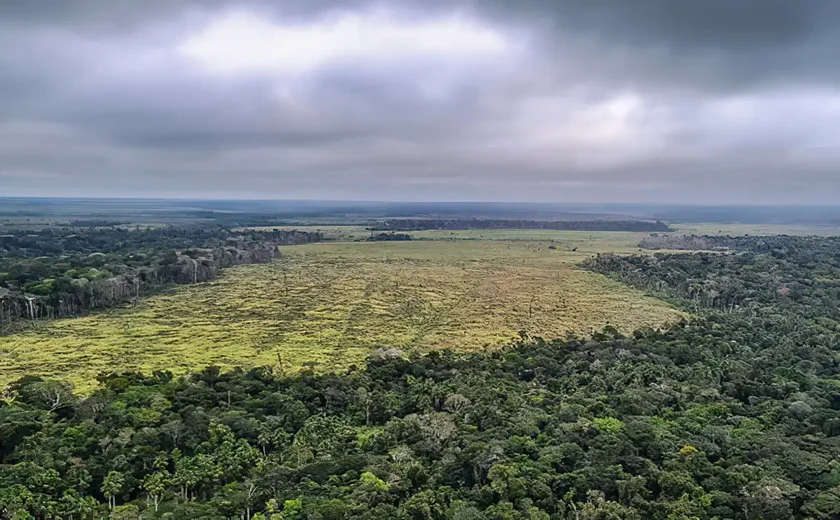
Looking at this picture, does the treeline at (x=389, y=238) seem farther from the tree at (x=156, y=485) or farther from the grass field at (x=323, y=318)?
the tree at (x=156, y=485)

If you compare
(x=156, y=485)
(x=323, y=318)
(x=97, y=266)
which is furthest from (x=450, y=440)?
(x=97, y=266)

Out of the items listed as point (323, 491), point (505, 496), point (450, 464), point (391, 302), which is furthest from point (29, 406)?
point (391, 302)

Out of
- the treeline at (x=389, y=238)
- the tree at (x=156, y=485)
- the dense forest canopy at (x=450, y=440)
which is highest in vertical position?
the treeline at (x=389, y=238)

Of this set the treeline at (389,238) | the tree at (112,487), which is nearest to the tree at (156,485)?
the tree at (112,487)

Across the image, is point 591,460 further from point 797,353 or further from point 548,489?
point 797,353

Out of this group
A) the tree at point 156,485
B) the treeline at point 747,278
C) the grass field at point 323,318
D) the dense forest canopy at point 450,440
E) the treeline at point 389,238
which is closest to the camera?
the dense forest canopy at point 450,440

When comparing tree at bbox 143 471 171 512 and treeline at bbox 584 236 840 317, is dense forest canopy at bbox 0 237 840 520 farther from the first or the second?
treeline at bbox 584 236 840 317
